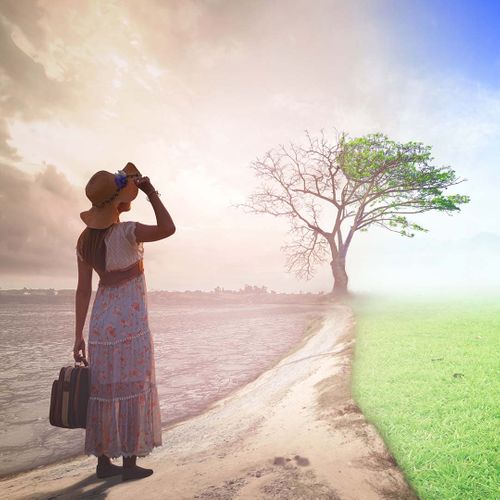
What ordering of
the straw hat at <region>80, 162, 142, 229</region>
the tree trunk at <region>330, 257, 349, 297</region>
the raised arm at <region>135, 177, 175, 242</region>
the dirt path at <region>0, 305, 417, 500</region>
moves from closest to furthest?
1. the dirt path at <region>0, 305, 417, 500</region>
2. the raised arm at <region>135, 177, 175, 242</region>
3. the straw hat at <region>80, 162, 142, 229</region>
4. the tree trunk at <region>330, 257, 349, 297</region>

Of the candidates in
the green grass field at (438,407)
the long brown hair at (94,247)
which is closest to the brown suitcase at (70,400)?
the long brown hair at (94,247)

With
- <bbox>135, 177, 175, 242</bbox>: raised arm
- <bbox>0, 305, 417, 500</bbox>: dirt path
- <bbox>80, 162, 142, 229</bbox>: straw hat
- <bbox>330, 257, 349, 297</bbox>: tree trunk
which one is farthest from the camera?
<bbox>330, 257, 349, 297</bbox>: tree trunk

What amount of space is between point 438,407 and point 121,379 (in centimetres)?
328

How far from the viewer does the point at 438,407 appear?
3.71m

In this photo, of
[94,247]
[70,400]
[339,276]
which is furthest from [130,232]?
[339,276]

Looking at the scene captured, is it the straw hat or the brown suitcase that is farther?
the straw hat

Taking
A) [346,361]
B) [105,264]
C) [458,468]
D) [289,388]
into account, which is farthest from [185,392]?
[458,468]

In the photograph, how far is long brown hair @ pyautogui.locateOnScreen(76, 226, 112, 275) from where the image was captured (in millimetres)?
2990

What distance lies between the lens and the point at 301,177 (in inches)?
980

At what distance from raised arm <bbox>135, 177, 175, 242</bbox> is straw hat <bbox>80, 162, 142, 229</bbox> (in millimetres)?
188

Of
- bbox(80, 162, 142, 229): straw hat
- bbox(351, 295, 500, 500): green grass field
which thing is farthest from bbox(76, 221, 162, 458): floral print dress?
bbox(351, 295, 500, 500): green grass field

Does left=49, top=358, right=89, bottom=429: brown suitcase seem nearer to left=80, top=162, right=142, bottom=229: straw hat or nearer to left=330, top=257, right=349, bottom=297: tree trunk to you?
left=80, top=162, right=142, bottom=229: straw hat

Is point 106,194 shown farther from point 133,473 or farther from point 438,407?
point 438,407

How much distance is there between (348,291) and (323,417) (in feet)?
75.5
